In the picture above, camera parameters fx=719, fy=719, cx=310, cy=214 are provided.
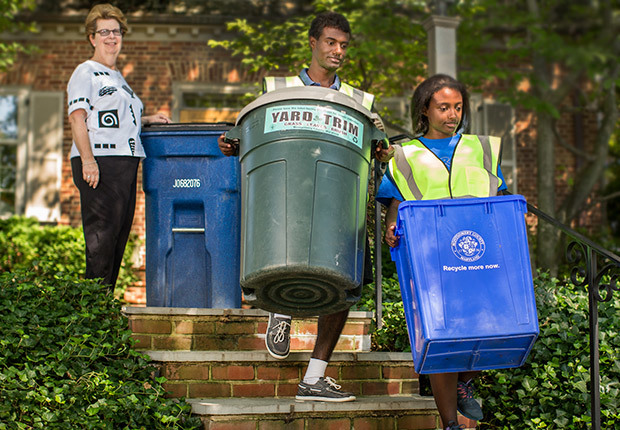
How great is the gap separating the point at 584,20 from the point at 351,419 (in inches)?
306

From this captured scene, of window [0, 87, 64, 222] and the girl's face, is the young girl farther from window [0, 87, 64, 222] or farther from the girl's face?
window [0, 87, 64, 222]

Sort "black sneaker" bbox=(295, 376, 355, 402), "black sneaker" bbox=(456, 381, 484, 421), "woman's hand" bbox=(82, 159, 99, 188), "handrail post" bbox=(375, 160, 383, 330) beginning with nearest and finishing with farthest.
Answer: "black sneaker" bbox=(456, 381, 484, 421) → "black sneaker" bbox=(295, 376, 355, 402) → "handrail post" bbox=(375, 160, 383, 330) → "woman's hand" bbox=(82, 159, 99, 188)

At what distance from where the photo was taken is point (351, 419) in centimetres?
318

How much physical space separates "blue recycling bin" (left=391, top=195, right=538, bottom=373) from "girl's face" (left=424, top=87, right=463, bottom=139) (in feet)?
1.69

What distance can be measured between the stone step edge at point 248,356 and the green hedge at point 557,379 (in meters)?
0.28

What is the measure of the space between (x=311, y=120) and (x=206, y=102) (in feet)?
20.9

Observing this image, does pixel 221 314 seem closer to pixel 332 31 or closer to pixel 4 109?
pixel 332 31

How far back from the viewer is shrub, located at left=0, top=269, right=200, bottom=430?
2.90 m

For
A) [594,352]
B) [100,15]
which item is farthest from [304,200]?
[100,15]

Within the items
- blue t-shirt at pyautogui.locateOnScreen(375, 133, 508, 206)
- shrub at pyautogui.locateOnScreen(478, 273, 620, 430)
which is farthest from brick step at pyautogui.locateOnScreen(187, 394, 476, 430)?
blue t-shirt at pyautogui.locateOnScreen(375, 133, 508, 206)

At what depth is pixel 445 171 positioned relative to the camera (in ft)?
9.77

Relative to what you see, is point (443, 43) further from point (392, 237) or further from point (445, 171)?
point (392, 237)

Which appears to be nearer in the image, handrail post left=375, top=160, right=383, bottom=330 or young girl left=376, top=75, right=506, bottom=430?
young girl left=376, top=75, right=506, bottom=430

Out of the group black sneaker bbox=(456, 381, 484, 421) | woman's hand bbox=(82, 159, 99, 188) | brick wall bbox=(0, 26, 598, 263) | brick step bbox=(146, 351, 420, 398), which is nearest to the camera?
A: black sneaker bbox=(456, 381, 484, 421)
